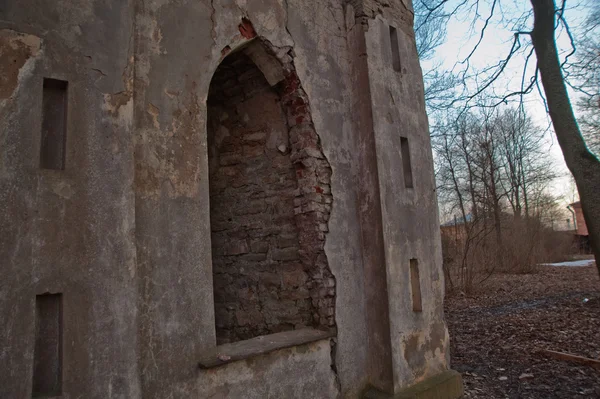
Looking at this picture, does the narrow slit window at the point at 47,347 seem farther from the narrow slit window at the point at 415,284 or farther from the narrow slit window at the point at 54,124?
the narrow slit window at the point at 415,284

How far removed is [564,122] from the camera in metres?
8.80

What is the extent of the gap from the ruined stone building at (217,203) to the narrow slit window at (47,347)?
1cm

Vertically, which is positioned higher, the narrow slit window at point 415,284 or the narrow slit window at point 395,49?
the narrow slit window at point 395,49

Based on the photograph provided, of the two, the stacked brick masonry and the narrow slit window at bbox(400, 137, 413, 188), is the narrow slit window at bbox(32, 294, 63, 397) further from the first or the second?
the narrow slit window at bbox(400, 137, 413, 188)

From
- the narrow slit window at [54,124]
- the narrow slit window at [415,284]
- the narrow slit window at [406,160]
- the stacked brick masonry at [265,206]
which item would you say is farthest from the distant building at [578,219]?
the narrow slit window at [54,124]

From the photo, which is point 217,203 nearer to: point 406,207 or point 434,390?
point 406,207

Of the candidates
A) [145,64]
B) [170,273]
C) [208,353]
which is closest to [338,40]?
[145,64]

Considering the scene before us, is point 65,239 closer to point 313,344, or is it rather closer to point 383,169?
point 313,344

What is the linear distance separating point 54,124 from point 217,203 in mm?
2818

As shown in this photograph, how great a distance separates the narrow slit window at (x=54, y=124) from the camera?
2.72 metres

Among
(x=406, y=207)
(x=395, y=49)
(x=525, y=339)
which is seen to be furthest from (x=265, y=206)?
(x=525, y=339)

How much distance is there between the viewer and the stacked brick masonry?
466cm

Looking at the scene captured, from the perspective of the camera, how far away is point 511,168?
86.8 ft

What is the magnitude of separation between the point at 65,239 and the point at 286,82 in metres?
2.83
